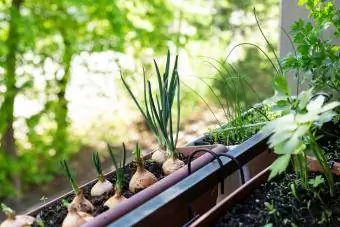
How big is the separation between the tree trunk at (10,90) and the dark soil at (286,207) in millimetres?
1207

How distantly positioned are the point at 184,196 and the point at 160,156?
0.26m

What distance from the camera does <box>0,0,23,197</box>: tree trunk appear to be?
1679 mm

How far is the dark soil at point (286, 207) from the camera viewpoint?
0.73 metres

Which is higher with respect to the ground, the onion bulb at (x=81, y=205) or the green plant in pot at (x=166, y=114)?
the green plant in pot at (x=166, y=114)

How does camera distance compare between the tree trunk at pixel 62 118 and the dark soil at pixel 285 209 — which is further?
the tree trunk at pixel 62 118

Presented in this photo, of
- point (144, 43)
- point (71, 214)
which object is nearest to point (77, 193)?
point (71, 214)

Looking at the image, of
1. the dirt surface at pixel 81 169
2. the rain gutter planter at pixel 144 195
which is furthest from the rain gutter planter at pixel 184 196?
the dirt surface at pixel 81 169

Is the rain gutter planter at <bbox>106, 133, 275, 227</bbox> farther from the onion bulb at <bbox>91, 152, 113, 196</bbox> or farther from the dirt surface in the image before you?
the dirt surface

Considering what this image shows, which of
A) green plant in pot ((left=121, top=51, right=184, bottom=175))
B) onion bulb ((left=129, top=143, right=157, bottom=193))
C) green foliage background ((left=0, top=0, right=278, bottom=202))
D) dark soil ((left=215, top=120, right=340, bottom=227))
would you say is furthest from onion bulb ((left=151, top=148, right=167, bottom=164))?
green foliage background ((left=0, top=0, right=278, bottom=202))

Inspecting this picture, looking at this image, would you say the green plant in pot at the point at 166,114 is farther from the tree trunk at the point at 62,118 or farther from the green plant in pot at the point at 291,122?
the tree trunk at the point at 62,118

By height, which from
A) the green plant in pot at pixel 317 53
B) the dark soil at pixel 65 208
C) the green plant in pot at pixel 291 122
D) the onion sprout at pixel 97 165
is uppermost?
the green plant in pot at pixel 317 53

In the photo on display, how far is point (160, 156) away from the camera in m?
1.01

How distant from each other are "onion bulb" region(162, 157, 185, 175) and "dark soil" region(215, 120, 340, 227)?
6.9 inches

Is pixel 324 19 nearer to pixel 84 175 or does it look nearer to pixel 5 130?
pixel 5 130
